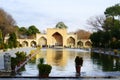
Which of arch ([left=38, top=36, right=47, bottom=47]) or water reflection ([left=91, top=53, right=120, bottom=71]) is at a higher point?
arch ([left=38, top=36, right=47, bottom=47])

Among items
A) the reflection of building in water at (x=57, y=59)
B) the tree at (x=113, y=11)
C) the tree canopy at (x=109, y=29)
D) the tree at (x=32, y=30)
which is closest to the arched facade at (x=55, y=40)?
the tree at (x=32, y=30)

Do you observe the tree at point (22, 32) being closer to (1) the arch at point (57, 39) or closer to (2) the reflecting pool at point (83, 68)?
(1) the arch at point (57, 39)

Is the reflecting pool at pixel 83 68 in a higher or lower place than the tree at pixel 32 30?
lower

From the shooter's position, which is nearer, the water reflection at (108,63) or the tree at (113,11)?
the water reflection at (108,63)

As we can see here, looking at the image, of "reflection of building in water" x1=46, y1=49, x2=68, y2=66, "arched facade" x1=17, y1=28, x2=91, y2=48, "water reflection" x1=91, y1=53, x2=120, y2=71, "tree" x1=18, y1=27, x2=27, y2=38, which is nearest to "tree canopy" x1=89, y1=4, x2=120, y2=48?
"reflection of building in water" x1=46, y1=49, x2=68, y2=66

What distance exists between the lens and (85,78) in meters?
15.6

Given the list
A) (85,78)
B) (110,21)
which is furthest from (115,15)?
(85,78)

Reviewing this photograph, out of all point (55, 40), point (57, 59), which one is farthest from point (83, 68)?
point (55, 40)

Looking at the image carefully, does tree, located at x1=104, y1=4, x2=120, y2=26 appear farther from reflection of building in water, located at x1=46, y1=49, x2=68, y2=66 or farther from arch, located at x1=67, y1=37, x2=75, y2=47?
arch, located at x1=67, y1=37, x2=75, y2=47

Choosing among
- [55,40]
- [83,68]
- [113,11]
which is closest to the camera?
[83,68]

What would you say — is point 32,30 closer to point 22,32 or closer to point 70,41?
point 22,32

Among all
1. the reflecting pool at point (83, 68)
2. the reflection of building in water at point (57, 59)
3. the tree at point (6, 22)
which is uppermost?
the tree at point (6, 22)

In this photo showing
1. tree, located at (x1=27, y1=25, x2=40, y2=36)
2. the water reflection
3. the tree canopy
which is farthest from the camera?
tree, located at (x1=27, y1=25, x2=40, y2=36)

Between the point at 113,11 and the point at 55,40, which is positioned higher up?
the point at 113,11
